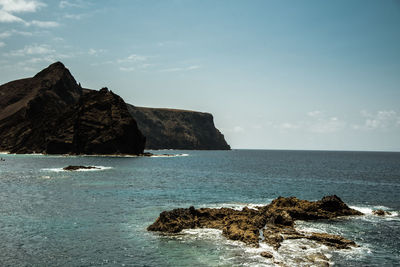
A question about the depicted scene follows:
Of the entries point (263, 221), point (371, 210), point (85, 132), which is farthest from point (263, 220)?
point (85, 132)

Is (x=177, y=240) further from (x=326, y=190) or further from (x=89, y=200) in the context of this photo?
(x=326, y=190)

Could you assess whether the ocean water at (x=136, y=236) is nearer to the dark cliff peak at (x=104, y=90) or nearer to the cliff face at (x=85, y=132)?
the cliff face at (x=85, y=132)

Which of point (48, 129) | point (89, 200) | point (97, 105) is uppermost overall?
point (97, 105)

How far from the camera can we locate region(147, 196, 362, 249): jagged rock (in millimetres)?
22156

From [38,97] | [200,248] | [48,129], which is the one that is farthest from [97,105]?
[200,248]

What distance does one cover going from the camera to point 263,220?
88.2ft

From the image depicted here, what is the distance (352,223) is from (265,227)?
9.40 m

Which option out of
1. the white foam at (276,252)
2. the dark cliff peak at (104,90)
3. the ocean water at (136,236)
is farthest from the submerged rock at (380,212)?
the dark cliff peak at (104,90)

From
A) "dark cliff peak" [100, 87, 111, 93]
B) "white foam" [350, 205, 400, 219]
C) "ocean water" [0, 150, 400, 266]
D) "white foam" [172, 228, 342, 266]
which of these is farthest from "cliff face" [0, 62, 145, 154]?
"white foam" [172, 228, 342, 266]

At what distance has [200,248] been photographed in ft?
66.9

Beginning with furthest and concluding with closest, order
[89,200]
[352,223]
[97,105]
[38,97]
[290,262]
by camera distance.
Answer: [38,97]
[97,105]
[89,200]
[352,223]
[290,262]

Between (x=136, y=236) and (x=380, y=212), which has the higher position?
(x=380, y=212)

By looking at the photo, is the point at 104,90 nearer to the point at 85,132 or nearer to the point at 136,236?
the point at 85,132

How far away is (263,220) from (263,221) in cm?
14
